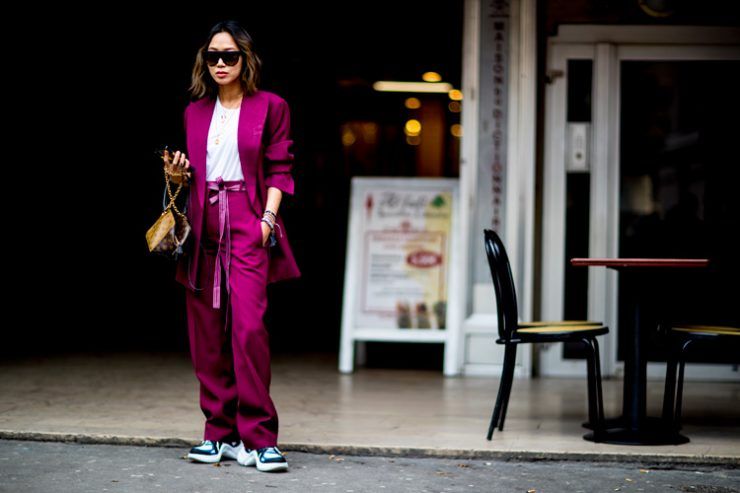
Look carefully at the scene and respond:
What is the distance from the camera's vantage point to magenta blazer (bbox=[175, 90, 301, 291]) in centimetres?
461

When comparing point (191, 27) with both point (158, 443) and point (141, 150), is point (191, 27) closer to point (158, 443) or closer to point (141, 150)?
point (141, 150)

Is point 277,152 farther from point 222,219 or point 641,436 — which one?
point 641,436

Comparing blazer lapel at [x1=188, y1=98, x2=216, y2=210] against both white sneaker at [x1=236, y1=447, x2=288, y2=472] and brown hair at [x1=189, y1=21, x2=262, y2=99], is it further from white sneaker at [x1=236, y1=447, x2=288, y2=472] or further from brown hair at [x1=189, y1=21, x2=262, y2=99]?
white sneaker at [x1=236, y1=447, x2=288, y2=472]

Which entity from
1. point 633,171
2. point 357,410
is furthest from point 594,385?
point 633,171

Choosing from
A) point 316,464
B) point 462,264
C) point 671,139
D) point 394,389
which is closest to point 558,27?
point 671,139

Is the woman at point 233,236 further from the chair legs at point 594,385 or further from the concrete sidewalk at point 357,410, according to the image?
the chair legs at point 594,385

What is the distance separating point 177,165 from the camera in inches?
176

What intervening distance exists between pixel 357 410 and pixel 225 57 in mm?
2288

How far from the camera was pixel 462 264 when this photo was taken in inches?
301

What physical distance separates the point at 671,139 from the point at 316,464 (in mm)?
4102

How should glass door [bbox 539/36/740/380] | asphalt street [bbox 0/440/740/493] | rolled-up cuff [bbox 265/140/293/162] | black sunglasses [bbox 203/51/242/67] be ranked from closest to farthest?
asphalt street [bbox 0/440/740/493], black sunglasses [bbox 203/51/242/67], rolled-up cuff [bbox 265/140/293/162], glass door [bbox 539/36/740/380]

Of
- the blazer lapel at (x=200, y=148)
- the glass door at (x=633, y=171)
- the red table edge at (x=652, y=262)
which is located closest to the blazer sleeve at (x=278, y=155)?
the blazer lapel at (x=200, y=148)

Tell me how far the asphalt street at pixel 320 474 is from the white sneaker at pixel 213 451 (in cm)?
4

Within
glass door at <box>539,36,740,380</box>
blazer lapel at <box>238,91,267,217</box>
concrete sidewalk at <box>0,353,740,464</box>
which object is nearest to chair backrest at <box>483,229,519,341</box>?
concrete sidewalk at <box>0,353,740,464</box>
